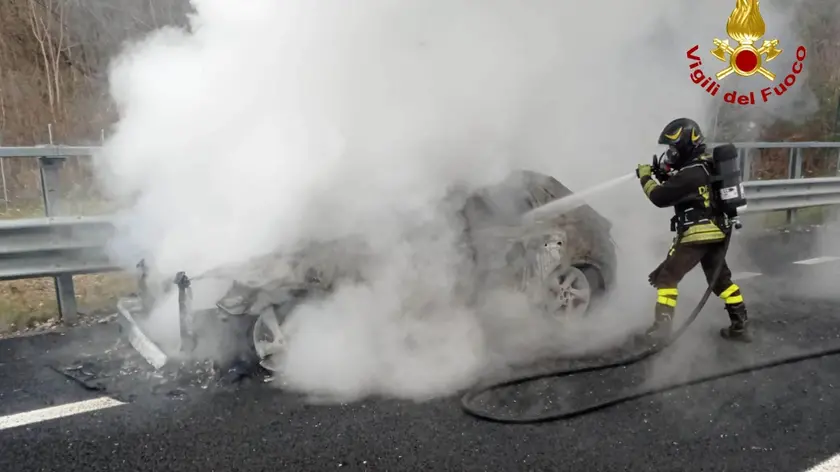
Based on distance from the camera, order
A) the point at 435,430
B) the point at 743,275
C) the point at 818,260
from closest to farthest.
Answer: the point at 435,430 → the point at 743,275 → the point at 818,260

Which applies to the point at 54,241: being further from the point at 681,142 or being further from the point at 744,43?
the point at 744,43

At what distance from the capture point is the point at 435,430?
9.85ft

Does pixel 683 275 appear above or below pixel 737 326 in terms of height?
above

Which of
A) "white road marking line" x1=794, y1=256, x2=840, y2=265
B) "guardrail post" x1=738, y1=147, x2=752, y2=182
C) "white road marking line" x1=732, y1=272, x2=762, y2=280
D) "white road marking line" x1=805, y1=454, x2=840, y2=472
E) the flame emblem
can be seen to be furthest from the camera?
"guardrail post" x1=738, y1=147, x2=752, y2=182

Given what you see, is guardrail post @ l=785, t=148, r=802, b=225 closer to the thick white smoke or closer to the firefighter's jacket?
the thick white smoke

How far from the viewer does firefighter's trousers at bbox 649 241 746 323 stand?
428cm

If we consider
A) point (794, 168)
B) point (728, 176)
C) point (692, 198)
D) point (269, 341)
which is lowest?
point (269, 341)

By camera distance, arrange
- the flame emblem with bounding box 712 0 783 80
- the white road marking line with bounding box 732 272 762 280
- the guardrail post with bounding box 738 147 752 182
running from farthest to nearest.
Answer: the guardrail post with bounding box 738 147 752 182
the flame emblem with bounding box 712 0 783 80
the white road marking line with bounding box 732 272 762 280

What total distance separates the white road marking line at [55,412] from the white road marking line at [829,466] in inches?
117

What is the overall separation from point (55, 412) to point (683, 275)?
3507 mm

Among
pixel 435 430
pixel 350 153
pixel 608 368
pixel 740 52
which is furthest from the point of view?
pixel 740 52

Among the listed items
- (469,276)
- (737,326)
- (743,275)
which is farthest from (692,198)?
(743,275)

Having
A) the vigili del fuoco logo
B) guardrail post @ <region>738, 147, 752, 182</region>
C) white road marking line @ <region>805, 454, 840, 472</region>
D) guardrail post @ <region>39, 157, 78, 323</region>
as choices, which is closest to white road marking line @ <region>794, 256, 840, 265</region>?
guardrail post @ <region>738, 147, 752, 182</region>

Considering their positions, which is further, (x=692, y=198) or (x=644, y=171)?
(x=644, y=171)
